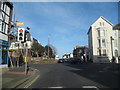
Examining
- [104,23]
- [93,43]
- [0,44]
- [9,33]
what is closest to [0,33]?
[0,44]

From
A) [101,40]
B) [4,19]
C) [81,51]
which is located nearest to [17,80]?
[4,19]

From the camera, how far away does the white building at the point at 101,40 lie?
4256 cm

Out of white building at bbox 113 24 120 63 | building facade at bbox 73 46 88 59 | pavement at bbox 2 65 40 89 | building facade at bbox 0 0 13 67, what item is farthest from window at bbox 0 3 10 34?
building facade at bbox 73 46 88 59

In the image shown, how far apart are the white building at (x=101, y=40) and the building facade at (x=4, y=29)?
29619 mm

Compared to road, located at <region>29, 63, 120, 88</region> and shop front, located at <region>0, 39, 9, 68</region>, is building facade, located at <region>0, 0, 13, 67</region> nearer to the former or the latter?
shop front, located at <region>0, 39, 9, 68</region>

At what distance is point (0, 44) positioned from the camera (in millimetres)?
16312

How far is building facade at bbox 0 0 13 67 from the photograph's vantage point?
1738 cm

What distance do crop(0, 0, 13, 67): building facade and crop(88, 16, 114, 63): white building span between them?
29619 millimetres

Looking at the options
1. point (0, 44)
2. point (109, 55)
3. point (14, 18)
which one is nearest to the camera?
point (0, 44)

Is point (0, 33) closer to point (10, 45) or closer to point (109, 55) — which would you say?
point (10, 45)

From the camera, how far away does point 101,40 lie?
4322 cm

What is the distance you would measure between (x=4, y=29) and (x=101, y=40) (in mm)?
31506

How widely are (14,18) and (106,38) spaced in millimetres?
30273

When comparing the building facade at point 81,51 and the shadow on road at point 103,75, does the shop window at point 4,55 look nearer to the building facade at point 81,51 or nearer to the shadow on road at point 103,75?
the shadow on road at point 103,75
